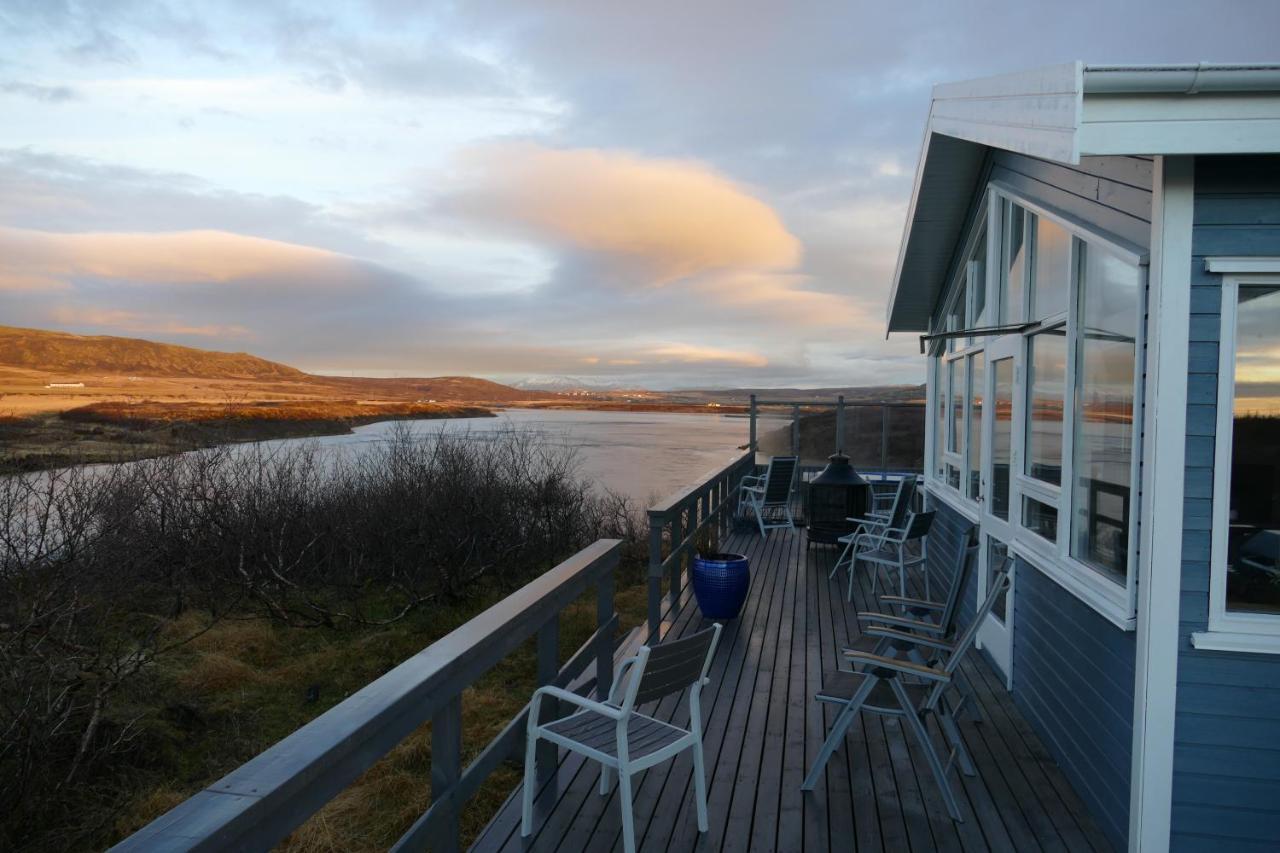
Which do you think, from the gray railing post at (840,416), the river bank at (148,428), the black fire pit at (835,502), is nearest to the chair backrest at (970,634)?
the black fire pit at (835,502)

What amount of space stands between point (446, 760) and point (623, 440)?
44897 mm

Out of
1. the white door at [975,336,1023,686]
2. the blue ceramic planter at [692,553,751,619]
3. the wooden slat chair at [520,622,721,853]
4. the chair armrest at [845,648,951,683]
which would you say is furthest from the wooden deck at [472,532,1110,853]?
the blue ceramic planter at [692,553,751,619]

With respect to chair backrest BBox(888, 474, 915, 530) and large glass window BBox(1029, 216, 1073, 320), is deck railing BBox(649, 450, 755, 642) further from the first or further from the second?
large glass window BBox(1029, 216, 1073, 320)

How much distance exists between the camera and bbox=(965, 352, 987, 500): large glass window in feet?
17.7

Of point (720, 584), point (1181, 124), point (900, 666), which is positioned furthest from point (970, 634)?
point (720, 584)

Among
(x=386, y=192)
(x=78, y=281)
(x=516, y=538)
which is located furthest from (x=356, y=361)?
(x=516, y=538)

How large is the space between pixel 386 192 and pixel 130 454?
853cm

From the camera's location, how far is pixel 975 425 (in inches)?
216

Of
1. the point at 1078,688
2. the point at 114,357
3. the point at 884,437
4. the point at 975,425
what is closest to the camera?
the point at 1078,688

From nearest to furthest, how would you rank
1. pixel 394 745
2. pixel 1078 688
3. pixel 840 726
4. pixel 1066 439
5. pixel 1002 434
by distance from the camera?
pixel 394 745, pixel 840 726, pixel 1078 688, pixel 1066 439, pixel 1002 434

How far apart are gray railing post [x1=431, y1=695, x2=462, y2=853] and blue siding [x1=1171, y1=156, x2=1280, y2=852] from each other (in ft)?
7.22

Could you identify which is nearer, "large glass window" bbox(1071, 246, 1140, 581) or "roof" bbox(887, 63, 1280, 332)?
"roof" bbox(887, 63, 1280, 332)

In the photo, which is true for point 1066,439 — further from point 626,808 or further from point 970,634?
point 626,808

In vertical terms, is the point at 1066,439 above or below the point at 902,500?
above
